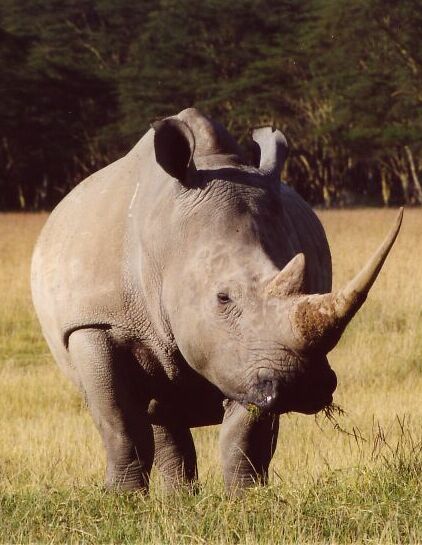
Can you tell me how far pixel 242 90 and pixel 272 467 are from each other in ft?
131

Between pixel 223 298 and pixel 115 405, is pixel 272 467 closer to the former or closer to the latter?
pixel 115 405

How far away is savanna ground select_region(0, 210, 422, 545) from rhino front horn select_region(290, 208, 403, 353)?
23.3 inches

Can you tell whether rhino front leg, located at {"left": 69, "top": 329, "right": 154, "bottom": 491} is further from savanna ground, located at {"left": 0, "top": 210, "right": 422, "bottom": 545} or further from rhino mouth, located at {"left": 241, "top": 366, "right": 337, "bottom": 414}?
rhino mouth, located at {"left": 241, "top": 366, "right": 337, "bottom": 414}

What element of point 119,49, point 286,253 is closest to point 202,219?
point 286,253

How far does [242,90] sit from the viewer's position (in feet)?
150

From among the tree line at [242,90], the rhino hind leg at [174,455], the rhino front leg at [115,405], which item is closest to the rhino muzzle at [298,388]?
the rhino front leg at [115,405]

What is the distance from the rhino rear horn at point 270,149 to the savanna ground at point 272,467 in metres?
1.07

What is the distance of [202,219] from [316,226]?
4.53 feet

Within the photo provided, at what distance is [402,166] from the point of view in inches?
1925

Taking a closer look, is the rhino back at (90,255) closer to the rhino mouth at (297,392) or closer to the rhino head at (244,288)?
the rhino head at (244,288)

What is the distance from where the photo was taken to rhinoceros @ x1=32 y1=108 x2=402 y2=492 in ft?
15.1

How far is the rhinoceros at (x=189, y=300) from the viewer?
4.59m

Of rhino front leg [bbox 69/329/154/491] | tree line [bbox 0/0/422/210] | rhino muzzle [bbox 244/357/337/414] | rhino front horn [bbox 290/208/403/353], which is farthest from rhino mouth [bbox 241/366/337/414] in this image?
tree line [bbox 0/0/422/210]

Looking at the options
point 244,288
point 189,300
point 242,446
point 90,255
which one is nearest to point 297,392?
point 244,288
